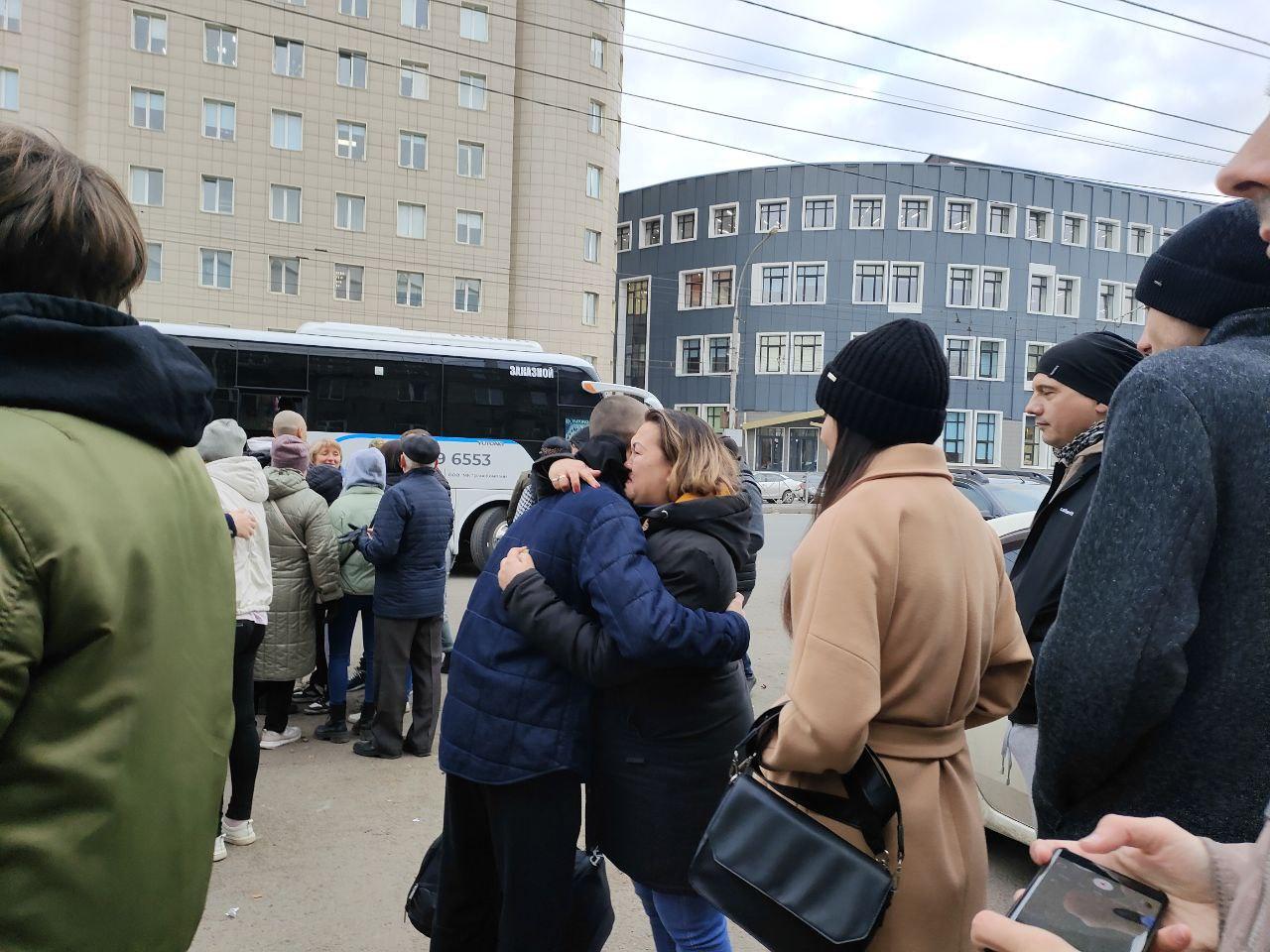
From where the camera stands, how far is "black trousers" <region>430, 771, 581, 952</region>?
8.60ft

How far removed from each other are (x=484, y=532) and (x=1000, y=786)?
1077 cm

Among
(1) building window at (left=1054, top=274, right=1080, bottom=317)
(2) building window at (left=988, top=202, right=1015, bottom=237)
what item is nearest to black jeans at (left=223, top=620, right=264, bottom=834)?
(2) building window at (left=988, top=202, right=1015, bottom=237)

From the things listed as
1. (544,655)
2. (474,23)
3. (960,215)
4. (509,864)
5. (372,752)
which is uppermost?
(474,23)

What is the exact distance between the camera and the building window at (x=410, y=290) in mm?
35250

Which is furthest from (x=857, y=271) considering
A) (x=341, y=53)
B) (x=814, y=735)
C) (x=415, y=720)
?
(x=814, y=735)

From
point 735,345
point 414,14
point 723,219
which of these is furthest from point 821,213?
point 414,14

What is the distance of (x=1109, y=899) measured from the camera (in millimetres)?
1092

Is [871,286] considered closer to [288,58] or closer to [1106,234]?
[1106,234]

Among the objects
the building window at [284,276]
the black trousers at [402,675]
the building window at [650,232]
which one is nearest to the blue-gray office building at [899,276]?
the building window at [650,232]

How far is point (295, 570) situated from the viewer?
5.57 metres

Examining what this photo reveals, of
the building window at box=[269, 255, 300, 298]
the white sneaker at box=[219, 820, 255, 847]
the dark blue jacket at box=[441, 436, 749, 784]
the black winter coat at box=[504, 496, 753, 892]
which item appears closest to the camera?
the dark blue jacket at box=[441, 436, 749, 784]

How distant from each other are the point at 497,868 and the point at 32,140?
7.36 ft

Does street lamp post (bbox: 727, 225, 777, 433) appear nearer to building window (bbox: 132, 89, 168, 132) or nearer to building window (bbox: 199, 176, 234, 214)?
building window (bbox: 199, 176, 234, 214)

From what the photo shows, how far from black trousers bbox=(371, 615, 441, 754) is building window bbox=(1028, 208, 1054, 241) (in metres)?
49.3
